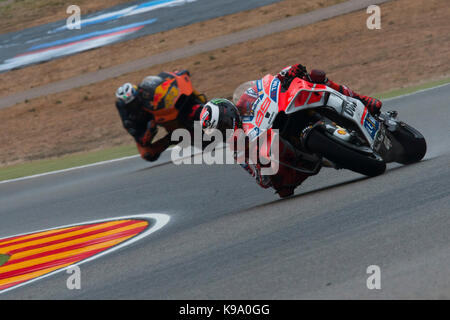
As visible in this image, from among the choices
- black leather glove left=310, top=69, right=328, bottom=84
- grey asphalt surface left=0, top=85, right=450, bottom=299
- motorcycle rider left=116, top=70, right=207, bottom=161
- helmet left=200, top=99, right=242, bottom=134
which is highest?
motorcycle rider left=116, top=70, right=207, bottom=161

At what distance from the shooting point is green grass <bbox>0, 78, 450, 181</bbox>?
40.5ft

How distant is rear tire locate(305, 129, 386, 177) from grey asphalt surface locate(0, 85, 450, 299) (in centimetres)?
22

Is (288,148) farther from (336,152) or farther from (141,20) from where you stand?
(141,20)

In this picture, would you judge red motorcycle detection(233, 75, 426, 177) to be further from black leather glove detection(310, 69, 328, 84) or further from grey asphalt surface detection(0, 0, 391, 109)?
grey asphalt surface detection(0, 0, 391, 109)

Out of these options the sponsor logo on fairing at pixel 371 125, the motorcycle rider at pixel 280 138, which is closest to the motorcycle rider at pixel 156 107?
the motorcycle rider at pixel 280 138

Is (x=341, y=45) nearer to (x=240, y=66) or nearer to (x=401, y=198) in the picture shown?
(x=240, y=66)

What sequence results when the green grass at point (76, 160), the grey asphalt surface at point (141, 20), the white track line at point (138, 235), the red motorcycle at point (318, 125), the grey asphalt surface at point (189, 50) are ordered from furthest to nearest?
the grey asphalt surface at point (141, 20), the grey asphalt surface at point (189, 50), the green grass at point (76, 160), the red motorcycle at point (318, 125), the white track line at point (138, 235)

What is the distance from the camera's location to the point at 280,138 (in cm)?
649

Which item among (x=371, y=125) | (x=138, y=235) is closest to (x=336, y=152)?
(x=371, y=125)

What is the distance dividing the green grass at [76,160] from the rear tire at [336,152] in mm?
6404

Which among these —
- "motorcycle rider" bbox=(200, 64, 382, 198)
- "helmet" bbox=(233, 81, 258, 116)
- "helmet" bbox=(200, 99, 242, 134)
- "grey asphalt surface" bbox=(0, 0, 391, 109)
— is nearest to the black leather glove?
"motorcycle rider" bbox=(200, 64, 382, 198)

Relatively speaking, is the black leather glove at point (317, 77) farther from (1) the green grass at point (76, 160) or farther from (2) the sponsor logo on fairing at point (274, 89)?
(1) the green grass at point (76, 160)

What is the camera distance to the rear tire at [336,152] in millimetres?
6156

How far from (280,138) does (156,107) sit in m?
4.21
